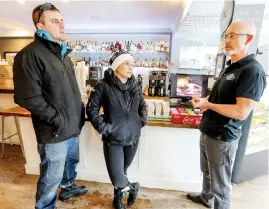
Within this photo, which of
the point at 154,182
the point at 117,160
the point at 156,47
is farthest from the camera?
the point at 156,47

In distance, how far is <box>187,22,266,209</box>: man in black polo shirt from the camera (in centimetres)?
130

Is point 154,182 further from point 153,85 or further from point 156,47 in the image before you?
point 156,47

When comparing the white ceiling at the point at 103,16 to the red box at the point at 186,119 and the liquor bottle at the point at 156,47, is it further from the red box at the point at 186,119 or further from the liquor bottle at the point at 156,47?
the red box at the point at 186,119

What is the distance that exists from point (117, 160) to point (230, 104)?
993mm

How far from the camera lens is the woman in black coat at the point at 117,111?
5.26 ft

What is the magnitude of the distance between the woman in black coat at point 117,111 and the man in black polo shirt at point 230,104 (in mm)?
530

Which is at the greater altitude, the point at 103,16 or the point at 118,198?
the point at 103,16

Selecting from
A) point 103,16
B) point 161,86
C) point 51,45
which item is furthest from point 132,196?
point 103,16

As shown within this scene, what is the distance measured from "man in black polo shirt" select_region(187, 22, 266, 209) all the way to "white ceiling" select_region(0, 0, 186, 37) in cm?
181

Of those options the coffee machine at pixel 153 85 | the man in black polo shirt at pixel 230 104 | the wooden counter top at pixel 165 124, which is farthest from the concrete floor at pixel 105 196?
the coffee machine at pixel 153 85

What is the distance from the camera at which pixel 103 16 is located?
4.13 metres

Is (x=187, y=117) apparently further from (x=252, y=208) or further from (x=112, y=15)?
(x=112, y=15)

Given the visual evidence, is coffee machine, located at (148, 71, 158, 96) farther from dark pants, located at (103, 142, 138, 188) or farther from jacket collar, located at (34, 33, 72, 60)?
jacket collar, located at (34, 33, 72, 60)

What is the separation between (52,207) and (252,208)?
191 cm
